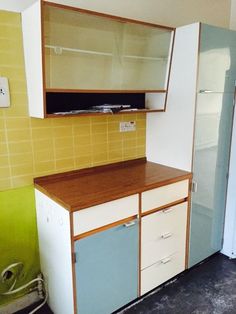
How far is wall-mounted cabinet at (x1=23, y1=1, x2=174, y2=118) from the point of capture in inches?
59.2

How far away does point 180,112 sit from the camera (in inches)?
79.2

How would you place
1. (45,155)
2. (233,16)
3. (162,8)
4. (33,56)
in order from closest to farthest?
1. (33,56)
2. (45,155)
3. (162,8)
4. (233,16)

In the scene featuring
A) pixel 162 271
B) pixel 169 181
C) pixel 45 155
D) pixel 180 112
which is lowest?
pixel 162 271

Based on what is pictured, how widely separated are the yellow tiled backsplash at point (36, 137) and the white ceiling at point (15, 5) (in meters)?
0.03

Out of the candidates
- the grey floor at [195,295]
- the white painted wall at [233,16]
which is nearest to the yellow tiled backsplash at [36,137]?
the grey floor at [195,295]

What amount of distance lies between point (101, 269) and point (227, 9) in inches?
104

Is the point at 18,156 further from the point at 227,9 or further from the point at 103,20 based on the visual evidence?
the point at 227,9

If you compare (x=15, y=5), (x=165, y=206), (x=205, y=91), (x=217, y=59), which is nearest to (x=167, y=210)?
(x=165, y=206)

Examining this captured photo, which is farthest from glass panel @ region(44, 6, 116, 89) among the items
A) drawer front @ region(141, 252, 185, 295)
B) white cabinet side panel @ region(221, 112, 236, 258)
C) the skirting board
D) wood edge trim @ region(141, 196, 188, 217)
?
the skirting board

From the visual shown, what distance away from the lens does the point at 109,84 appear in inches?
71.1

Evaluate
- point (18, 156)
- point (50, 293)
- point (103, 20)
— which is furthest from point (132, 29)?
point (50, 293)

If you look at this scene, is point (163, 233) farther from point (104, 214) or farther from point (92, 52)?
point (92, 52)

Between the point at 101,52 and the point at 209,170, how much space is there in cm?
122

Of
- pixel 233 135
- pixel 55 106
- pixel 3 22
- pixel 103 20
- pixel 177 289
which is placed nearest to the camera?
pixel 3 22
